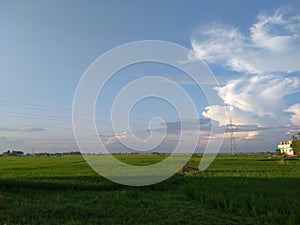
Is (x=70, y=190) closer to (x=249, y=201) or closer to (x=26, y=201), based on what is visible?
(x=26, y=201)

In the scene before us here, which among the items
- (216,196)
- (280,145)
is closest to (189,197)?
(216,196)

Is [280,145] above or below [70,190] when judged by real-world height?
above

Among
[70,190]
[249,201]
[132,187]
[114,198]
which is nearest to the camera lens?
[249,201]

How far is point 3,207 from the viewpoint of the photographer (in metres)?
11.7

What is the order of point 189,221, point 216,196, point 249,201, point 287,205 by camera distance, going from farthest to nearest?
1. point 216,196
2. point 249,201
3. point 287,205
4. point 189,221

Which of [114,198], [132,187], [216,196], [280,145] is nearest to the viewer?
[216,196]

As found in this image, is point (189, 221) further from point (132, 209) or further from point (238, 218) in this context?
point (132, 209)

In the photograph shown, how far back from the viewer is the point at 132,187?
749 inches

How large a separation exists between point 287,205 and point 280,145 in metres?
119

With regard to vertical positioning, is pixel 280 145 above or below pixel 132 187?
above

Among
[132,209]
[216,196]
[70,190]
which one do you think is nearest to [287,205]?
[216,196]

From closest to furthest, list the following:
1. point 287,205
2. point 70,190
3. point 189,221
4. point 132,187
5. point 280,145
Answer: point 189,221, point 287,205, point 70,190, point 132,187, point 280,145

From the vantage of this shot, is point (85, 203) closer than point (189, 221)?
No

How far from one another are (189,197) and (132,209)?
4125 mm
